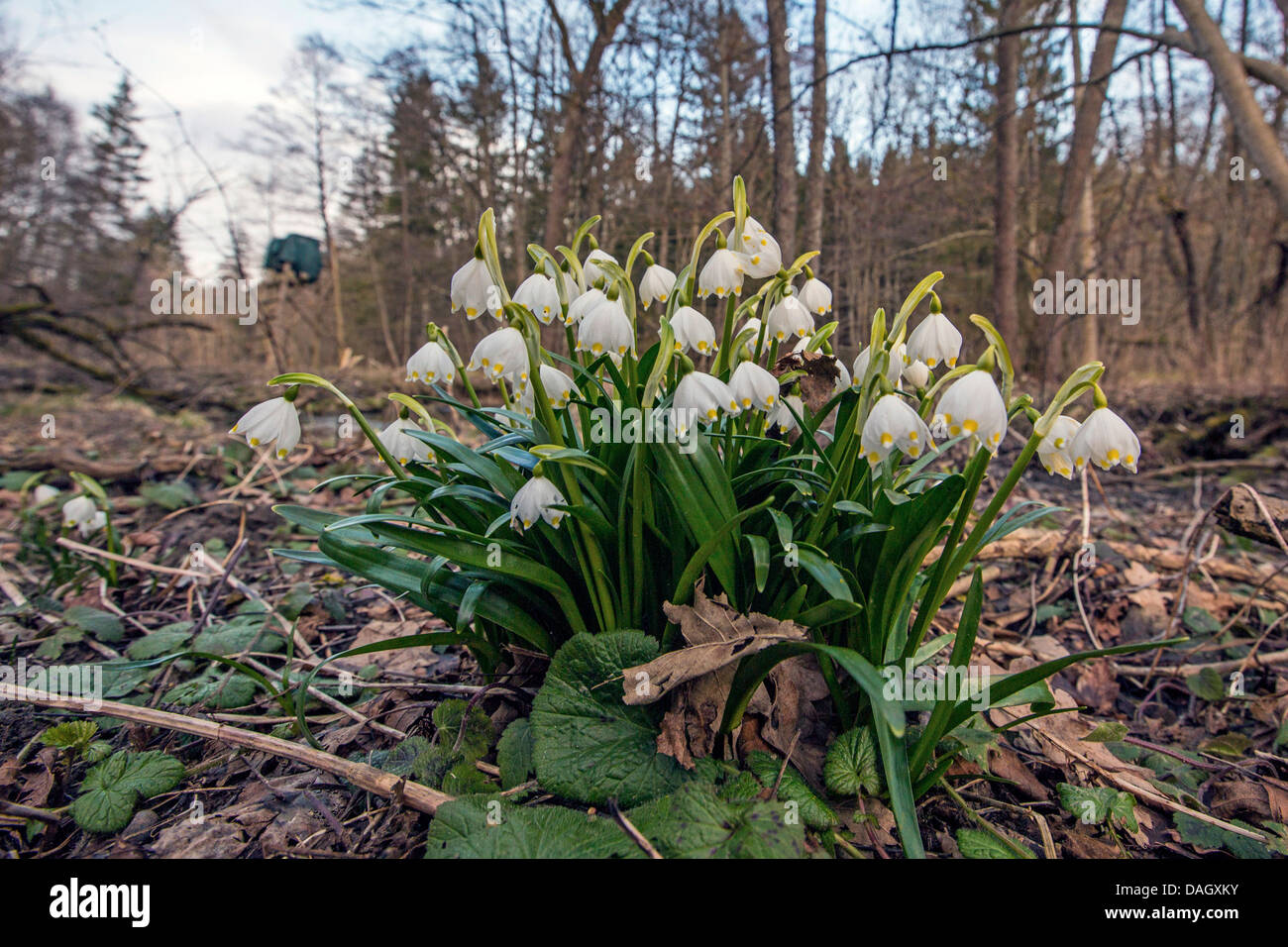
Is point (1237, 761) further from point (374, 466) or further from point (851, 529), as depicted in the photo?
point (374, 466)

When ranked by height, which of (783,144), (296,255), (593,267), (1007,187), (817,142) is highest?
(296,255)

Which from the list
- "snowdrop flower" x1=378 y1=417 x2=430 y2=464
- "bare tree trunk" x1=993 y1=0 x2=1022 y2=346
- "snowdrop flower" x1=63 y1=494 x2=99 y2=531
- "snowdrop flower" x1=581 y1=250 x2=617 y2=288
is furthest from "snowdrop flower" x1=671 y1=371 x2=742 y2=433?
"bare tree trunk" x1=993 y1=0 x2=1022 y2=346

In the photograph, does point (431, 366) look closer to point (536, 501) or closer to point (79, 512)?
point (536, 501)

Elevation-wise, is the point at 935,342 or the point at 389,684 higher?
the point at 935,342

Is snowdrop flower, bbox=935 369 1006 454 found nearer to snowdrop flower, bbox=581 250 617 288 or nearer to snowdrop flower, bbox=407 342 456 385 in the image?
snowdrop flower, bbox=581 250 617 288

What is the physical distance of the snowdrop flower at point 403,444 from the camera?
1.54 m

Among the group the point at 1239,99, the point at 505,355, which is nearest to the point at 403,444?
the point at 505,355

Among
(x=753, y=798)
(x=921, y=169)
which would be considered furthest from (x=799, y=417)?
(x=921, y=169)

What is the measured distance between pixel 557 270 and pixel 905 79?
345 inches

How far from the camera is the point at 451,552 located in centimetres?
135

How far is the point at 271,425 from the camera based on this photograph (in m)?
1.36

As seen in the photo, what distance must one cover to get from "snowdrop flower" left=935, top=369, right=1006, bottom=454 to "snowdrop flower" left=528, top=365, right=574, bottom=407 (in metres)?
0.76

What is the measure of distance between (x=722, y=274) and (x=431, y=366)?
64 cm
